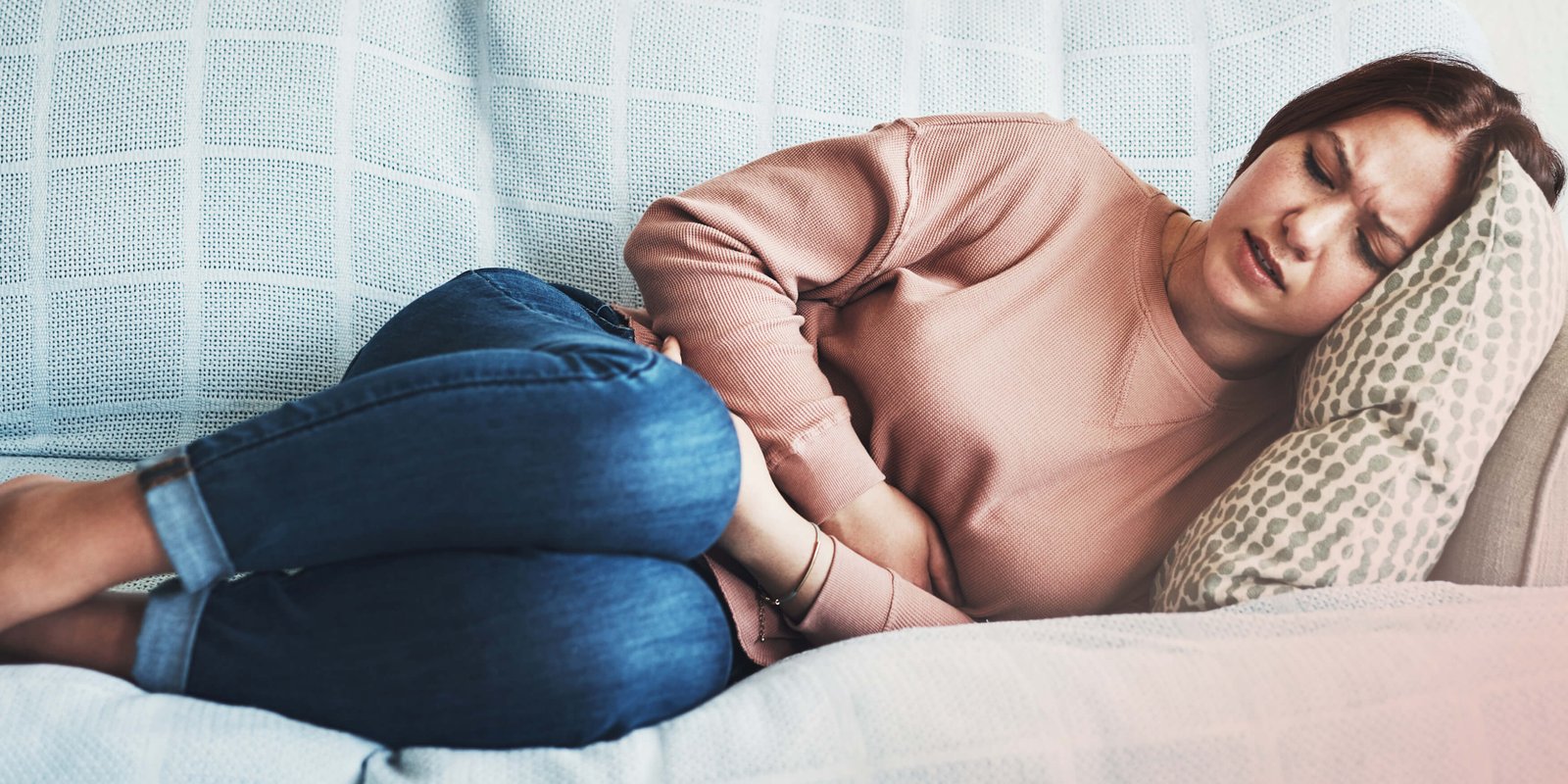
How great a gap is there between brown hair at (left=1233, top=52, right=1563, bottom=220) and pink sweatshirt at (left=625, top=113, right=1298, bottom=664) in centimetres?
20

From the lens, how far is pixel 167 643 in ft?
2.50

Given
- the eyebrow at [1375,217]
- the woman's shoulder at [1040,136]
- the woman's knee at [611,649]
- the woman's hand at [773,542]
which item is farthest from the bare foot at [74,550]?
the eyebrow at [1375,217]

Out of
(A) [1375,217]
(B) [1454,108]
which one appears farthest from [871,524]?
(B) [1454,108]

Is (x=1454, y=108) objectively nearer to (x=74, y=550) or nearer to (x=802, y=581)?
(x=802, y=581)

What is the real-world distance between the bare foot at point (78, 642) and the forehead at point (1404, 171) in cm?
104

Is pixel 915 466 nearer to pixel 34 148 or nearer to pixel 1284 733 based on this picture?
pixel 1284 733

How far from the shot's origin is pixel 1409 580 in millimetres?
945

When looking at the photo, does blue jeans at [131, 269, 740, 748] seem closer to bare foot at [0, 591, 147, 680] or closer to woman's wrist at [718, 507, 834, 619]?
bare foot at [0, 591, 147, 680]

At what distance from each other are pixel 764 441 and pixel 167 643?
482 millimetres

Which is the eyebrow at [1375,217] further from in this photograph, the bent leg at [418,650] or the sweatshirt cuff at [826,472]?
the bent leg at [418,650]

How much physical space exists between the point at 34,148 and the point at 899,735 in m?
1.04

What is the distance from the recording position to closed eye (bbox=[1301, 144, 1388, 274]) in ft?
3.37

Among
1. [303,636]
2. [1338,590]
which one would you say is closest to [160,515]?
[303,636]

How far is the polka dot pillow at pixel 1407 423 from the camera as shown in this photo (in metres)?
0.94
